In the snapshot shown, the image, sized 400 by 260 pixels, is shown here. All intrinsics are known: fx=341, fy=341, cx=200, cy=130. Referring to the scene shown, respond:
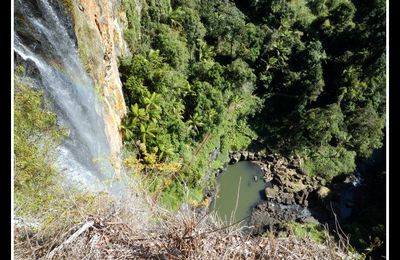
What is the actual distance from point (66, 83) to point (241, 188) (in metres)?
10.4

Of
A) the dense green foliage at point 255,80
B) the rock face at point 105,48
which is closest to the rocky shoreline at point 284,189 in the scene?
the dense green foliage at point 255,80

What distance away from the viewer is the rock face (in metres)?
9.96

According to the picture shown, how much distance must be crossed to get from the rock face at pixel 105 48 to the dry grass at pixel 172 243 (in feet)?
23.5

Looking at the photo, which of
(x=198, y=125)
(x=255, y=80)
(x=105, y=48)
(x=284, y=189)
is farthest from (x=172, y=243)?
(x=255, y=80)

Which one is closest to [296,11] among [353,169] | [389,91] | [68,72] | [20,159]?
[353,169]

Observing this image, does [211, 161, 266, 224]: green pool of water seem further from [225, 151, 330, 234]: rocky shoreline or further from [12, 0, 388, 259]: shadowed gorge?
[225, 151, 330, 234]: rocky shoreline

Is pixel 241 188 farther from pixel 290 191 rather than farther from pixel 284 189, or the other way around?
pixel 290 191

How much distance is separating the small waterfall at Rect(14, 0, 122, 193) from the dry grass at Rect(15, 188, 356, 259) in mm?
4256

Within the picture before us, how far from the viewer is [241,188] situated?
56.2 ft

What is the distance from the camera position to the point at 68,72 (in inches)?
377

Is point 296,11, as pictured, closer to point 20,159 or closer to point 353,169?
point 353,169

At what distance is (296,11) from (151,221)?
20.8 m

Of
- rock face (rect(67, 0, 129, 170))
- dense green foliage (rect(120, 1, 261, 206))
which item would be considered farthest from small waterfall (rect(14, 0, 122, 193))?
A: dense green foliage (rect(120, 1, 261, 206))

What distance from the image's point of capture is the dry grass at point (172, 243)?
3277mm
